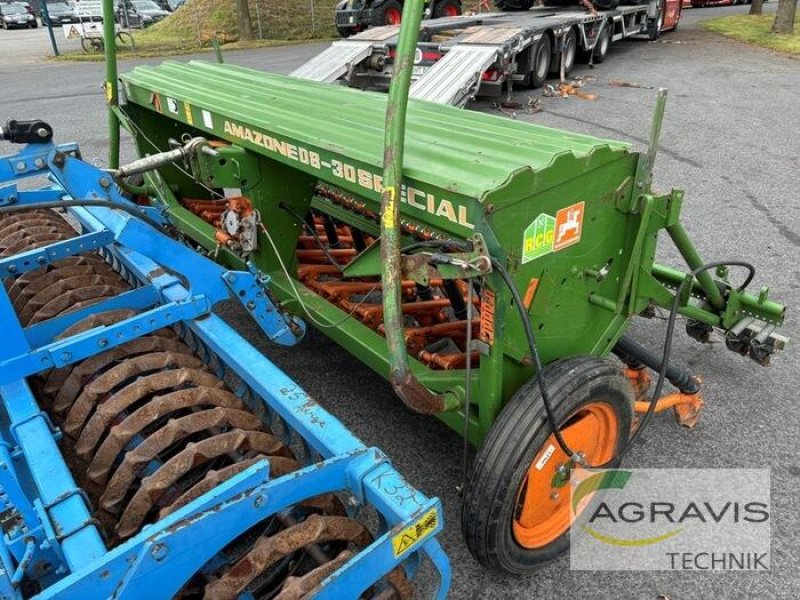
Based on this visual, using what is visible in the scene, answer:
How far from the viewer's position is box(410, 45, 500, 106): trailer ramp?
24.0 feet

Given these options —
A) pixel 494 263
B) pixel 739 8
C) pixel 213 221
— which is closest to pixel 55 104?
pixel 213 221

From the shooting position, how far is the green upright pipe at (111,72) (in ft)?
10.8

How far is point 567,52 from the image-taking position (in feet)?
34.9

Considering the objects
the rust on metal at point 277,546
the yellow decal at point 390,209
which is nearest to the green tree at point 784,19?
the yellow decal at point 390,209

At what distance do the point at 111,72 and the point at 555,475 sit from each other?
122 inches

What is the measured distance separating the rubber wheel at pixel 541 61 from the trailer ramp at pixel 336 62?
2.52 metres

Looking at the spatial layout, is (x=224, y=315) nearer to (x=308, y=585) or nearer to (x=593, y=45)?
(x=308, y=585)

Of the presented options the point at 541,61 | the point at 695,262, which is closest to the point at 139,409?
the point at 695,262

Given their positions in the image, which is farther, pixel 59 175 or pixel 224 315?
pixel 224 315

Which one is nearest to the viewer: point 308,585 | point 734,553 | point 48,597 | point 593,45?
point 48,597

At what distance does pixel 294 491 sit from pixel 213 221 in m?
2.89

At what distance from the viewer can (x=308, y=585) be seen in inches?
59.7

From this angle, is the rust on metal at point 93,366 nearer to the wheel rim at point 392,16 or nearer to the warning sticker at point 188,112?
the warning sticker at point 188,112

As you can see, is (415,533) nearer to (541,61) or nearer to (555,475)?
(555,475)
